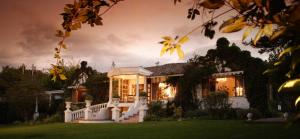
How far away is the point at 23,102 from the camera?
91.0ft

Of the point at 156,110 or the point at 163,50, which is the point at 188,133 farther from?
the point at 156,110

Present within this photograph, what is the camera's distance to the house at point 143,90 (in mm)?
24192

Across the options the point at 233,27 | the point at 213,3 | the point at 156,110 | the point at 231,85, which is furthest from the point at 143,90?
the point at 233,27

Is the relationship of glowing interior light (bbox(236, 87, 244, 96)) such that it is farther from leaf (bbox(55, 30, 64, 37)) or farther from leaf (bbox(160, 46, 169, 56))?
leaf (bbox(160, 46, 169, 56))

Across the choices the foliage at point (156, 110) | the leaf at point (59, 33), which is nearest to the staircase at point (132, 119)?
the foliage at point (156, 110)

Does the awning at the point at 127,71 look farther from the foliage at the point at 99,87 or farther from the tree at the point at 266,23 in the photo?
the tree at the point at 266,23

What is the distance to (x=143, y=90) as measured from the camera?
90.1 feet

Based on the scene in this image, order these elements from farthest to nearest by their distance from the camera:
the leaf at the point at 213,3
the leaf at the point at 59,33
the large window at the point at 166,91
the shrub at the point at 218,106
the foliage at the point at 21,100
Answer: the large window at the point at 166,91
the foliage at the point at 21,100
the shrub at the point at 218,106
the leaf at the point at 59,33
the leaf at the point at 213,3

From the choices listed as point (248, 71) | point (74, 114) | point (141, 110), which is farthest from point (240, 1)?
point (74, 114)

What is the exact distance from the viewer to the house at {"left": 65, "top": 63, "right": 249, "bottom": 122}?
24.2 meters

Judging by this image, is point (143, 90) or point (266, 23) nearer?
point (266, 23)

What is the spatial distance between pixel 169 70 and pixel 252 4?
28033mm

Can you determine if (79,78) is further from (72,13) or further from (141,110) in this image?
(72,13)

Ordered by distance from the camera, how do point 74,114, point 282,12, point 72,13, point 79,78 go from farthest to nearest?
point 79,78
point 74,114
point 72,13
point 282,12
